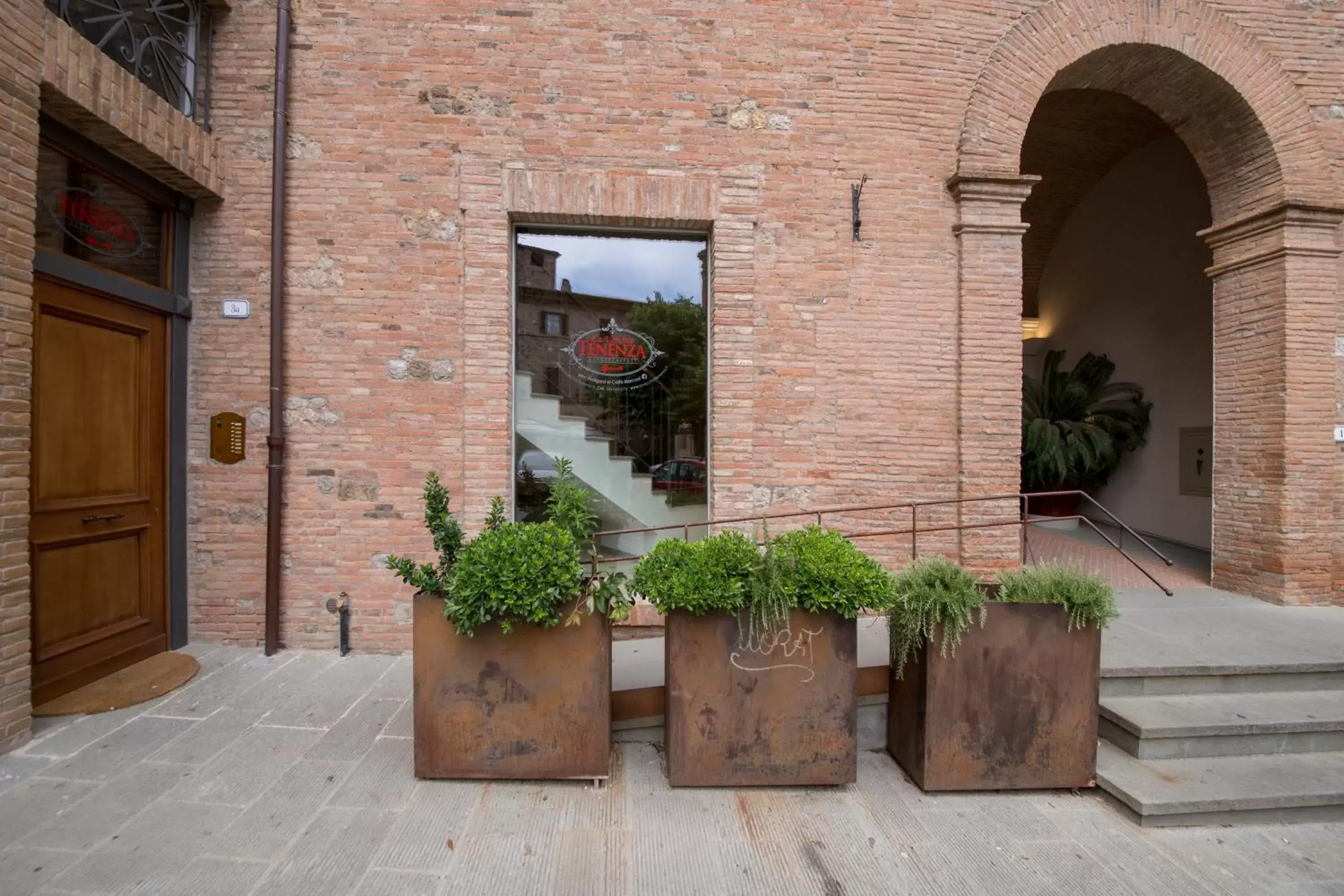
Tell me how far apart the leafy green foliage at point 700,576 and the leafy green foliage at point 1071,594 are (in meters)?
1.35

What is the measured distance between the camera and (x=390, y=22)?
4.72 m

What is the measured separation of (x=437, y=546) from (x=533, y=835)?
142cm

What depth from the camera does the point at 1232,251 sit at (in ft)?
18.5

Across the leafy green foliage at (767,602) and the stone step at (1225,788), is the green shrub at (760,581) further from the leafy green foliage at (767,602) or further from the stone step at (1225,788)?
the stone step at (1225,788)

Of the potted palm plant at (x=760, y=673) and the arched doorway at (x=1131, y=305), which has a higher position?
the arched doorway at (x=1131, y=305)

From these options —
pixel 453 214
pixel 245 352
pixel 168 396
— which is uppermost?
pixel 453 214

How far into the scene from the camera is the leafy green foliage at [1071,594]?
295 cm

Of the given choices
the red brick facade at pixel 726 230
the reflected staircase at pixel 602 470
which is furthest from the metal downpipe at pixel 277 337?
the reflected staircase at pixel 602 470

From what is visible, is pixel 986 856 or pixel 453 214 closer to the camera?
pixel 986 856

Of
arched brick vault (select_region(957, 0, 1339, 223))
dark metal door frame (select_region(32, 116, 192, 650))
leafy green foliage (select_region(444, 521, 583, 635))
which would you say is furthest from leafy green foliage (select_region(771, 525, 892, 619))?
dark metal door frame (select_region(32, 116, 192, 650))

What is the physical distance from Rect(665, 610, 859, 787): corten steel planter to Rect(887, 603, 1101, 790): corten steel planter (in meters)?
0.43

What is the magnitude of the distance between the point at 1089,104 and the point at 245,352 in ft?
33.9

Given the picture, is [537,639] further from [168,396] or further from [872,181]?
[872,181]

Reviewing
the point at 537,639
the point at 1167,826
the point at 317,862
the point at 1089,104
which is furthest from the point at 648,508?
the point at 1089,104
